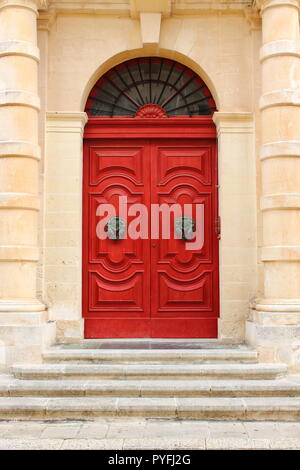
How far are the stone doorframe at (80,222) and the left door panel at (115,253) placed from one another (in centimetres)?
26

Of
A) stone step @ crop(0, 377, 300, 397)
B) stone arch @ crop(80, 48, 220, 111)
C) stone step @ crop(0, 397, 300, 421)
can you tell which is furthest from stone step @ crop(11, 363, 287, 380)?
stone arch @ crop(80, 48, 220, 111)

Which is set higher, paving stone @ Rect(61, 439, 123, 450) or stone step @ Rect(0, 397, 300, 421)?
stone step @ Rect(0, 397, 300, 421)

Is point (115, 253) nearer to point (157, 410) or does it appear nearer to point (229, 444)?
point (157, 410)

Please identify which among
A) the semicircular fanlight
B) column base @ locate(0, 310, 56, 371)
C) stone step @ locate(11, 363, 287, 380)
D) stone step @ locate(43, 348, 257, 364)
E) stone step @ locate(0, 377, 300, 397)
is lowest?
stone step @ locate(0, 377, 300, 397)

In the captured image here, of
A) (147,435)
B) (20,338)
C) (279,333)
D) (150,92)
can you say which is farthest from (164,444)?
(150,92)

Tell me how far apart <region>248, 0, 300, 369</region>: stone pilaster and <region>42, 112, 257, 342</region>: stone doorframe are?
50cm

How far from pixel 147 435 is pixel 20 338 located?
2.13 metres

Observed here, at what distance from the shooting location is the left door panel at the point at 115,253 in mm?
7879

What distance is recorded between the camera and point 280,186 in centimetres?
699

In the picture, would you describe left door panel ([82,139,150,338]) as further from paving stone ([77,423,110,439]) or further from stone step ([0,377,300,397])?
paving stone ([77,423,110,439])

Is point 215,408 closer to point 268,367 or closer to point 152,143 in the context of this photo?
point 268,367

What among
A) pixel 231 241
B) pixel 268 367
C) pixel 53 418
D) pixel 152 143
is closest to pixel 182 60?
pixel 152 143

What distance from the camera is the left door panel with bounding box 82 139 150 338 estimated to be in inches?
310

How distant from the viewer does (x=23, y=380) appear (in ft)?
21.1
